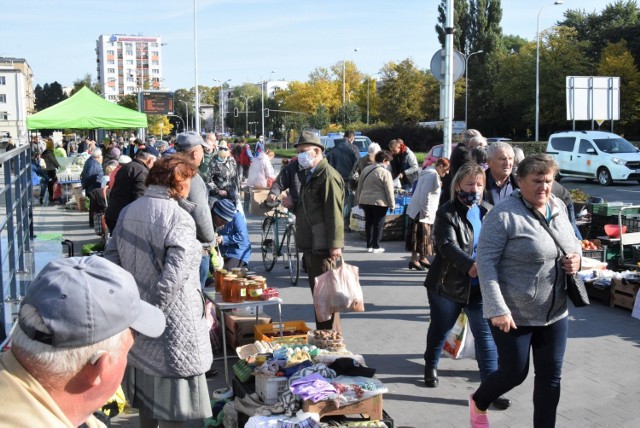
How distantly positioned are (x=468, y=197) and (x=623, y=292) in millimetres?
3911

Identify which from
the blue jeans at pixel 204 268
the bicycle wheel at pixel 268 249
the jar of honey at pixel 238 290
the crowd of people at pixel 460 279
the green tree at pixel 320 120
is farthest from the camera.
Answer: the green tree at pixel 320 120

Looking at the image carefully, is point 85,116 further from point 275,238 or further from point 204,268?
point 204,268

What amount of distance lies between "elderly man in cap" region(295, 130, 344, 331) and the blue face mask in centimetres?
130

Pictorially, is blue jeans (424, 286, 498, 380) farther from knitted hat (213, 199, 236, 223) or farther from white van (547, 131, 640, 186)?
white van (547, 131, 640, 186)

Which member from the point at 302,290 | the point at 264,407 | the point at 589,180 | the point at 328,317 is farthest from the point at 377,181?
the point at 589,180

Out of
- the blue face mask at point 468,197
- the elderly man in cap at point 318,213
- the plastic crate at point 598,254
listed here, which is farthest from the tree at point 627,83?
the blue face mask at point 468,197

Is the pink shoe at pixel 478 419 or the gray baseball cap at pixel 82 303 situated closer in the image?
the gray baseball cap at pixel 82 303

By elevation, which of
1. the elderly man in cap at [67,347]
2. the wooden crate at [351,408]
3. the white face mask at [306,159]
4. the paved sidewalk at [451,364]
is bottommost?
the paved sidewalk at [451,364]

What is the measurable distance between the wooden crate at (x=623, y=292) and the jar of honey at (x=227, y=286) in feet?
15.7

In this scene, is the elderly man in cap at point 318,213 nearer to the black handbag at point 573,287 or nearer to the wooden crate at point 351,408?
the wooden crate at point 351,408

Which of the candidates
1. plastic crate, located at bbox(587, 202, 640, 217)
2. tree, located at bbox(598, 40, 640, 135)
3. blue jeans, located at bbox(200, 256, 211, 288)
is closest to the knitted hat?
blue jeans, located at bbox(200, 256, 211, 288)

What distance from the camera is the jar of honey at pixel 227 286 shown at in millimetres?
5983

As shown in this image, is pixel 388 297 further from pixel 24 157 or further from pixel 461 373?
pixel 24 157

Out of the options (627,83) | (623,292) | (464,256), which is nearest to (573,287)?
(464,256)
